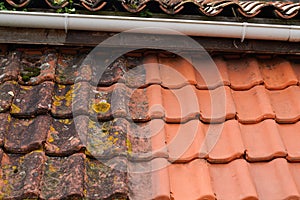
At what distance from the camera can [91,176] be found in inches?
80.0

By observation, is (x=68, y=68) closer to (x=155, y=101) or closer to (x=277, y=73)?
(x=155, y=101)

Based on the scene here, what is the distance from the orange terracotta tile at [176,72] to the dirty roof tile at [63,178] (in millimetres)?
782

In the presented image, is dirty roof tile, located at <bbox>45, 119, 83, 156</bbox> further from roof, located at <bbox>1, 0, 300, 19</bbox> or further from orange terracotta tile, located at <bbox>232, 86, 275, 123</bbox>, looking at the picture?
orange terracotta tile, located at <bbox>232, 86, 275, 123</bbox>

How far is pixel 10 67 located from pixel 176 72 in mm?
893

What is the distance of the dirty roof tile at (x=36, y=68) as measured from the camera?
2.48m

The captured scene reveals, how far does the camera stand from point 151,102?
8.11 feet

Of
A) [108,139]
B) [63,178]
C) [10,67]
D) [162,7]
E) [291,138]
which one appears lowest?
[63,178]

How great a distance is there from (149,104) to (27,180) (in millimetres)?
790

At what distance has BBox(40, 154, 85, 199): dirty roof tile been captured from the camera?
6.20 ft

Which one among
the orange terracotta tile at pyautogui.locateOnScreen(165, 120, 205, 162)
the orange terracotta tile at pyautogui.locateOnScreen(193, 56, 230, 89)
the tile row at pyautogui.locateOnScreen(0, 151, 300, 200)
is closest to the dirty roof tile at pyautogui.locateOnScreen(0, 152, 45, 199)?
the tile row at pyautogui.locateOnScreen(0, 151, 300, 200)

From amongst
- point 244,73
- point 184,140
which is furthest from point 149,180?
point 244,73

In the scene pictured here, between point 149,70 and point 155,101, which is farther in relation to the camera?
point 149,70

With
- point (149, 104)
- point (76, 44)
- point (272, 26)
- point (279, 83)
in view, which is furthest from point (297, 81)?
point (76, 44)

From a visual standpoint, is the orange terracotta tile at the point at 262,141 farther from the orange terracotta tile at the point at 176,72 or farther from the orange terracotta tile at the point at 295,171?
the orange terracotta tile at the point at 176,72
